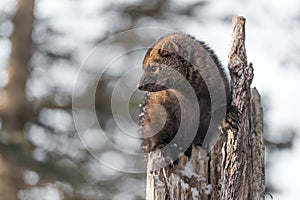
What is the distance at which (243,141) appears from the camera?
4543mm

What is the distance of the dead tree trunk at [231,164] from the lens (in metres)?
4.41

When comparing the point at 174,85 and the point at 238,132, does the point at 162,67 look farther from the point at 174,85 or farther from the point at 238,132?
the point at 238,132

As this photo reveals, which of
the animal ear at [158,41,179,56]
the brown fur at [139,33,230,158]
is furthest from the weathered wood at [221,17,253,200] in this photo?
the animal ear at [158,41,179,56]

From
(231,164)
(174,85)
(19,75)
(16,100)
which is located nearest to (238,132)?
(231,164)

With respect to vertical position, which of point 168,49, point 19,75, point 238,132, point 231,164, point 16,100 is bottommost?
point 231,164

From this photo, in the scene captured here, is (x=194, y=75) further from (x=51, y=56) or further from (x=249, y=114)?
(x=51, y=56)

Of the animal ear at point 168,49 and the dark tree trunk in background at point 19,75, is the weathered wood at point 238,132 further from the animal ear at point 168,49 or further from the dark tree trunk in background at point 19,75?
the dark tree trunk in background at point 19,75

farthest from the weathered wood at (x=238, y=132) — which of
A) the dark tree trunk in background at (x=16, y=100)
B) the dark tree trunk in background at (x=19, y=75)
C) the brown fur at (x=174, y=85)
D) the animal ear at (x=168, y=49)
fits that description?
the dark tree trunk in background at (x=19, y=75)

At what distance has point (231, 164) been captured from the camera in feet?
14.5

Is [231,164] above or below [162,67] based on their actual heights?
below

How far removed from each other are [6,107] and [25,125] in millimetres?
253

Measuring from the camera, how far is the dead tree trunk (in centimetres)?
441

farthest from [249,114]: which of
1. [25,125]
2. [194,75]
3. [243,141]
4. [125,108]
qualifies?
[25,125]

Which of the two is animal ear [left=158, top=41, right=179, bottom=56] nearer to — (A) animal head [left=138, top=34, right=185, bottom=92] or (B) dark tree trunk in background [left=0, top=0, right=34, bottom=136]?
(A) animal head [left=138, top=34, right=185, bottom=92]
